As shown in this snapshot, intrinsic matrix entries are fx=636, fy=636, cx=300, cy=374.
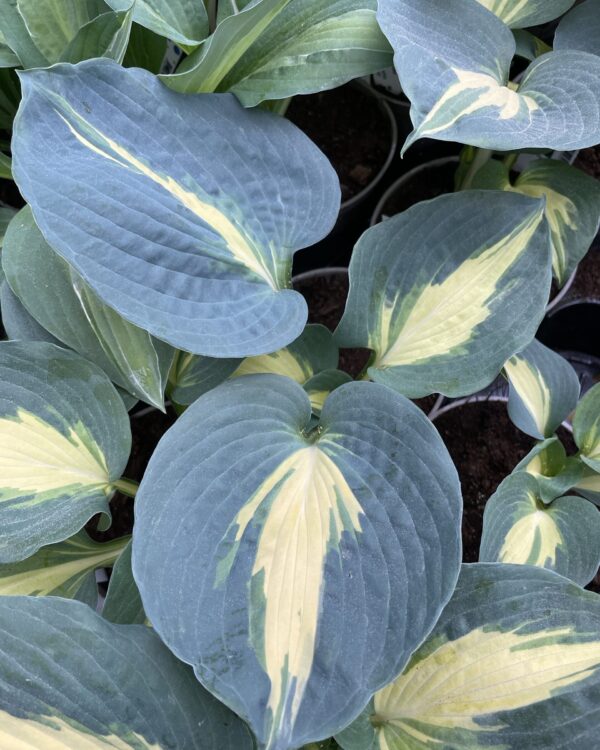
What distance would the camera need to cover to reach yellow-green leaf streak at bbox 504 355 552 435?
800 mm

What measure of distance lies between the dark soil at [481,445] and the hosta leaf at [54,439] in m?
0.55

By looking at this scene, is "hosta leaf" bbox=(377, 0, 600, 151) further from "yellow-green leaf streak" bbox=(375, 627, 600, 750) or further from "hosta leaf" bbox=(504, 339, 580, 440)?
"yellow-green leaf streak" bbox=(375, 627, 600, 750)

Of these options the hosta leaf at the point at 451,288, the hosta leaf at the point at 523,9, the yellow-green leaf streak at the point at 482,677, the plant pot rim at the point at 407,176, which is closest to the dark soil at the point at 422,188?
the plant pot rim at the point at 407,176

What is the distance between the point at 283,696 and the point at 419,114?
0.51m

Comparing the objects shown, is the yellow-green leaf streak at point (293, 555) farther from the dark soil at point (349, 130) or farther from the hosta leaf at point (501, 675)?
the dark soil at point (349, 130)

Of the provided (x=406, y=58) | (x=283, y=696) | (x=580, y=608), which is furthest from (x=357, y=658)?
(x=406, y=58)

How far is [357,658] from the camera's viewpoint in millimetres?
498

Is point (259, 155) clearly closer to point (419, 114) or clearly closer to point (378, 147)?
point (419, 114)

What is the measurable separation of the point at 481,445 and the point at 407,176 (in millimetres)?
511

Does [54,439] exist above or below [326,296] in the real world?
above

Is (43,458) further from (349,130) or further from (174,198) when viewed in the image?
(349,130)

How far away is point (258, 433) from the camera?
0.60 m

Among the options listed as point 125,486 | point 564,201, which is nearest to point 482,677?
point 125,486

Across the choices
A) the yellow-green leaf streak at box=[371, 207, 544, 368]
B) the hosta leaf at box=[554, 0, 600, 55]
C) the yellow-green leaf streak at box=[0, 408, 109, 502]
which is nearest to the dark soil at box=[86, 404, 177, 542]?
the yellow-green leaf streak at box=[0, 408, 109, 502]
